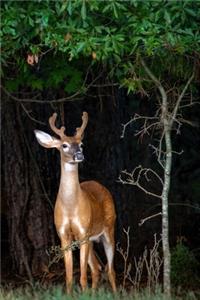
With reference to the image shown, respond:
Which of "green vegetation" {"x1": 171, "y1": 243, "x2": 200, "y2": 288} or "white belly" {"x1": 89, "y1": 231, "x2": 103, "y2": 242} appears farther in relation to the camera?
"green vegetation" {"x1": 171, "y1": 243, "x2": 200, "y2": 288}

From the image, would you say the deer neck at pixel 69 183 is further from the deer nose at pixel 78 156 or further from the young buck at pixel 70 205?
the deer nose at pixel 78 156

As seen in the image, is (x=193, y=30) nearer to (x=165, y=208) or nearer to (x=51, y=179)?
(x=165, y=208)

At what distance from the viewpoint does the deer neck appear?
9906mm

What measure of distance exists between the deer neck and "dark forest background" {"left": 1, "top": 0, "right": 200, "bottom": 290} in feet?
3.14

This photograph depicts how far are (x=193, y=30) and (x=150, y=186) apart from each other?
585cm

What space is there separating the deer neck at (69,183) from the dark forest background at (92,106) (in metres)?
0.96

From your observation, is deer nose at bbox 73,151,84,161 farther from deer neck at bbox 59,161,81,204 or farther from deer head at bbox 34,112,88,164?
deer neck at bbox 59,161,81,204

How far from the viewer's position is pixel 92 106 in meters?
13.1

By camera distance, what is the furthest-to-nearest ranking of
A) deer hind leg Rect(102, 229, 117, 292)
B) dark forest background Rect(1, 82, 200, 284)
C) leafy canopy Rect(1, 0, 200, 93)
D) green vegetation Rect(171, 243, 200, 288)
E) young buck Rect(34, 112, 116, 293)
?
1. dark forest background Rect(1, 82, 200, 284)
2. green vegetation Rect(171, 243, 200, 288)
3. deer hind leg Rect(102, 229, 117, 292)
4. young buck Rect(34, 112, 116, 293)
5. leafy canopy Rect(1, 0, 200, 93)

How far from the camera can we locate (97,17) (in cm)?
847

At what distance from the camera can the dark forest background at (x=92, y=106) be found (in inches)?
325

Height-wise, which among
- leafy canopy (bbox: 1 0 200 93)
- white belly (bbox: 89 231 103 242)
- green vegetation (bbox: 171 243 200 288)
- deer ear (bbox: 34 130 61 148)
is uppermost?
leafy canopy (bbox: 1 0 200 93)

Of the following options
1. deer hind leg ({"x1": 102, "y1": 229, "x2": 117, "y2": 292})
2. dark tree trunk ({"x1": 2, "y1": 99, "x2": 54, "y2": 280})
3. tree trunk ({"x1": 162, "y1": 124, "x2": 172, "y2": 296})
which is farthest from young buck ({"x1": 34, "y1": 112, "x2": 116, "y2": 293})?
dark tree trunk ({"x1": 2, "y1": 99, "x2": 54, "y2": 280})

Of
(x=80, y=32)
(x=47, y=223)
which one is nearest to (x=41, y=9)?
(x=80, y=32)
